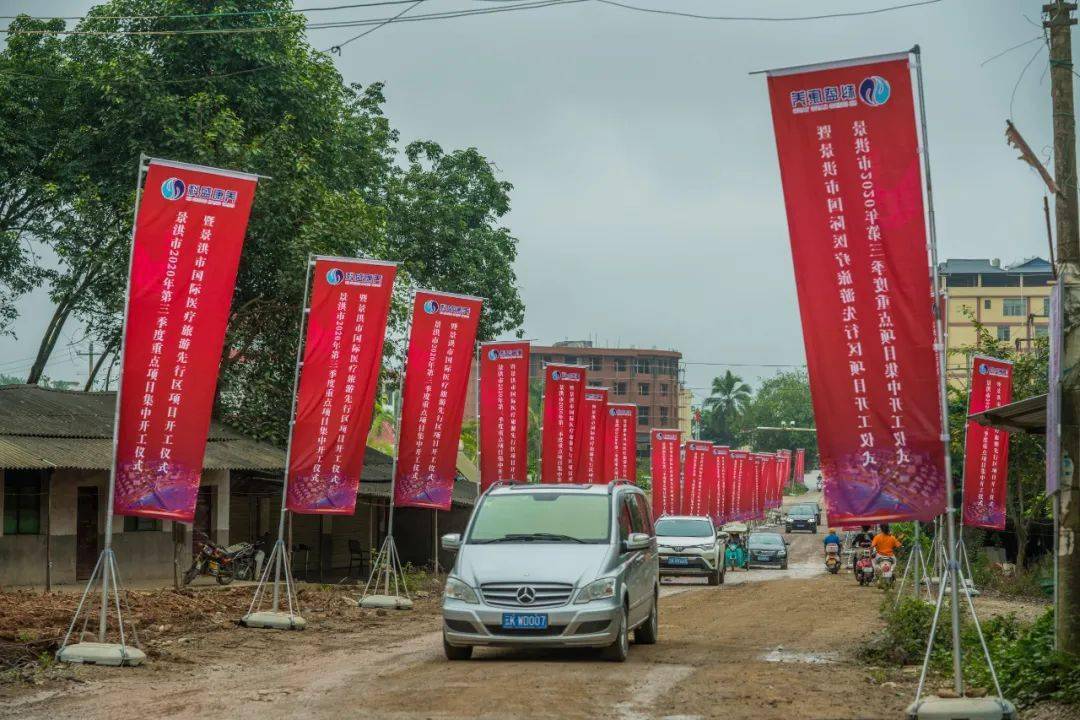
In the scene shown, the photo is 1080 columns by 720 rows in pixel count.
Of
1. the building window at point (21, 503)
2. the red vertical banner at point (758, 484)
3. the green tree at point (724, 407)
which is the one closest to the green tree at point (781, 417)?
the green tree at point (724, 407)

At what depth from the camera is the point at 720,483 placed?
61.6 meters

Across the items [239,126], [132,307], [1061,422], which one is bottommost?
[1061,422]

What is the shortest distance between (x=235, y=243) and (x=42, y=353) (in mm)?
22770

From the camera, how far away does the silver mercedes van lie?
13086 millimetres

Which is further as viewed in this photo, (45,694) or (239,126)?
(239,126)

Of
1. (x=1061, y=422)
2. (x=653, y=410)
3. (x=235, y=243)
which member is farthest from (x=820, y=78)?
(x=653, y=410)

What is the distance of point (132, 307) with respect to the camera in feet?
46.1

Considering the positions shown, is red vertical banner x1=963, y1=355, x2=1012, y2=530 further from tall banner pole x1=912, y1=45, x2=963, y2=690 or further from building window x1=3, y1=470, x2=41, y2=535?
building window x1=3, y1=470, x2=41, y2=535

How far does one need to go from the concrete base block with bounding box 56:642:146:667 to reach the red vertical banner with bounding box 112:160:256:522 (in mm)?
1404

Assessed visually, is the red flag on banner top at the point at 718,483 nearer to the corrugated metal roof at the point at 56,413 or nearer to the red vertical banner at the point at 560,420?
the red vertical banner at the point at 560,420

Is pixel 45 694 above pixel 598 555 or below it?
below

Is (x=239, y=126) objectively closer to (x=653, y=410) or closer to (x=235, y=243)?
(x=235, y=243)

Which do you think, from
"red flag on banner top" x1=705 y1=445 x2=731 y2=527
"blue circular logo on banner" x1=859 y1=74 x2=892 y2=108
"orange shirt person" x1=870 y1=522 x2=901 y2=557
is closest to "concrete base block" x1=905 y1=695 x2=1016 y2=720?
"blue circular logo on banner" x1=859 y1=74 x2=892 y2=108

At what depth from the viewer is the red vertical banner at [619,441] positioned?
124 ft
